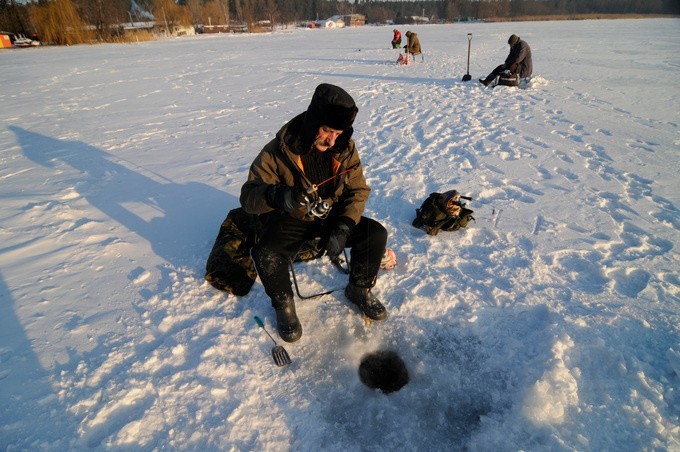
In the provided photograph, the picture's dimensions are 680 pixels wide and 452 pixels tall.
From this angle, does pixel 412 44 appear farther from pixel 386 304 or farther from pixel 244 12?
pixel 244 12

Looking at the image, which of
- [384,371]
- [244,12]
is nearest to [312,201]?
[384,371]

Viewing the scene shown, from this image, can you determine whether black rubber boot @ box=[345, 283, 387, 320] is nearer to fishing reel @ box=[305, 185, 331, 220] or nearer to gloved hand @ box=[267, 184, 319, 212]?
fishing reel @ box=[305, 185, 331, 220]

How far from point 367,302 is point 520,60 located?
401 inches

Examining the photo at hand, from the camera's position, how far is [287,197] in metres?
2.49

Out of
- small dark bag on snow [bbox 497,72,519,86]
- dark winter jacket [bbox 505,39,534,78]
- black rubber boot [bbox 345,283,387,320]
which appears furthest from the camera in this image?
small dark bag on snow [bbox 497,72,519,86]

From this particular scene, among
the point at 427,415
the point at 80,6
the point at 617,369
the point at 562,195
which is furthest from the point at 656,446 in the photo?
the point at 80,6

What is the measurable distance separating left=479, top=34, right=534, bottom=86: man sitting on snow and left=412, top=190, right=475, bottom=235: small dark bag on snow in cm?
834

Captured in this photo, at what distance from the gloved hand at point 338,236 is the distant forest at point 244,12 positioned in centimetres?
4814

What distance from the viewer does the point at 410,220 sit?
4.29 m

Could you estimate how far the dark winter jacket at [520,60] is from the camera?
977 cm

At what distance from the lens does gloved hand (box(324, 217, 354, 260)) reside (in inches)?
106

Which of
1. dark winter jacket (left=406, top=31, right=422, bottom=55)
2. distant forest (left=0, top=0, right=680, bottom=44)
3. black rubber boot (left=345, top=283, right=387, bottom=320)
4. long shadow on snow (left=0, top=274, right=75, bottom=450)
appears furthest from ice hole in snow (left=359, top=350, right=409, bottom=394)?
distant forest (left=0, top=0, right=680, bottom=44)

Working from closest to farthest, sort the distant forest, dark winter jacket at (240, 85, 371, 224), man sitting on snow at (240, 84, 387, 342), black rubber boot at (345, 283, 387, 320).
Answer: man sitting on snow at (240, 84, 387, 342) < dark winter jacket at (240, 85, 371, 224) < black rubber boot at (345, 283, 387, 320) < the distant forest

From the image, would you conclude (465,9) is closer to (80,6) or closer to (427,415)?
(80,6)
